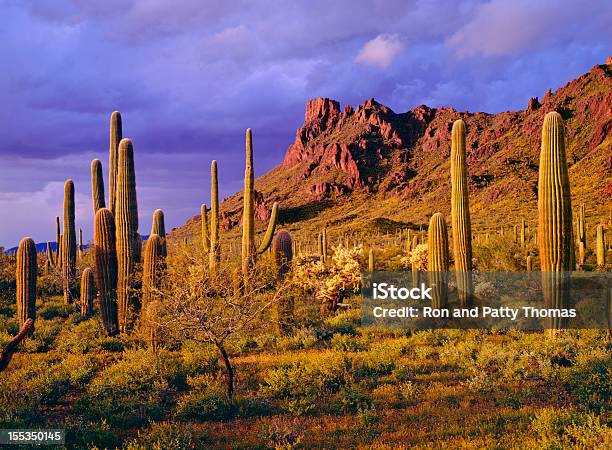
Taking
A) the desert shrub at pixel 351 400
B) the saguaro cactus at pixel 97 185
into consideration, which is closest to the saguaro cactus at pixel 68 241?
the saguaro cactus at pixel 97 185

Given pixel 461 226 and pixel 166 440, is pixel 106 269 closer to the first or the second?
pixel 166 440

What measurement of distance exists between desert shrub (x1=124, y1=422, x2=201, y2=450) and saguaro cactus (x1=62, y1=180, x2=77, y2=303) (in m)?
18.4

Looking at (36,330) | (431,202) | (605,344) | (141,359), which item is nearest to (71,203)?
(36,330)

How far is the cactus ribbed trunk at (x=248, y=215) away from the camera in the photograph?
19.2m

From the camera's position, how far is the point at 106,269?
56.7 ft

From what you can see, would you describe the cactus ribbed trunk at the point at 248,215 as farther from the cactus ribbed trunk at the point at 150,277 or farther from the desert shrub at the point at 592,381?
the desert shrub at the point at 592,381

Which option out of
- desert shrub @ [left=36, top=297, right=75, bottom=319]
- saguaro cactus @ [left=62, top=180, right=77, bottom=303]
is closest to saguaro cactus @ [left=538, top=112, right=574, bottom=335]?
desert shrub @ [left=36, top=297, right=75, bottom=319]

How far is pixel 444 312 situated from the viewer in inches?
686

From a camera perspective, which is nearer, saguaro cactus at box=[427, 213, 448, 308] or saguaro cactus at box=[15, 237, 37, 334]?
saguaro cactus at box=[427, 213, 448, 308]

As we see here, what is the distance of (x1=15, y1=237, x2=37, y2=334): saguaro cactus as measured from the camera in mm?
18531

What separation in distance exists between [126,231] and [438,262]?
11621 mm

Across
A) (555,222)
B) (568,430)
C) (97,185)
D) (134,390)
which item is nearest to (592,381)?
(568,430)

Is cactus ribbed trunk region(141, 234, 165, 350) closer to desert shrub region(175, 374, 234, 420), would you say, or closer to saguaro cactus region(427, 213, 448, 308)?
desert shrub region(175, 374, 234, 420)

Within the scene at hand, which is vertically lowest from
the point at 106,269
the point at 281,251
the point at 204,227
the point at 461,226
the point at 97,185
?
the point at 106,269
